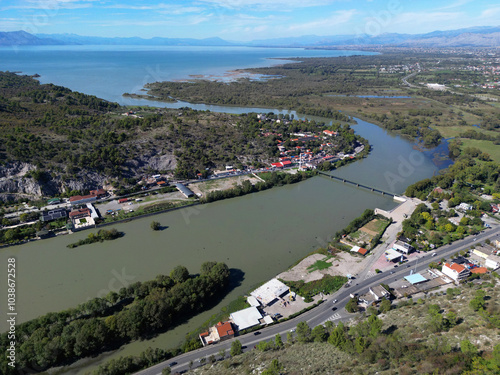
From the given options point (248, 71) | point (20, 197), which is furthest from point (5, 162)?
point (248, 71)

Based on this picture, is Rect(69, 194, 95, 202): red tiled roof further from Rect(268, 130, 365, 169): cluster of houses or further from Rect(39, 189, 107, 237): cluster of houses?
Rect(268, 130, 365, 169): cluster of houses

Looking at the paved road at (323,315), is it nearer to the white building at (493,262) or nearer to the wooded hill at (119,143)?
the white building at (493,262)

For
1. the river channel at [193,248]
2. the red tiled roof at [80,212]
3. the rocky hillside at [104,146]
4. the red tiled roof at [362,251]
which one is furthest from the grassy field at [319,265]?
the red tiled roof at [80,212]

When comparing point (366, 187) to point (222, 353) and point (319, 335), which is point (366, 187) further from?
point (222, 353)

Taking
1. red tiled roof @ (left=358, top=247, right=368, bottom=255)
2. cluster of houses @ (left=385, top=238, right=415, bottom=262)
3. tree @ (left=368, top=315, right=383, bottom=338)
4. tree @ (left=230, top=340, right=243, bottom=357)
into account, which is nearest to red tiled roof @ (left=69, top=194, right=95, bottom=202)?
tree @ (left=230, top=340, right=243, bottom=357)

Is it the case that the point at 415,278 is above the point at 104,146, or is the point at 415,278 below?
below

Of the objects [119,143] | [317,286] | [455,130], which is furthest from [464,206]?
[119,143]
